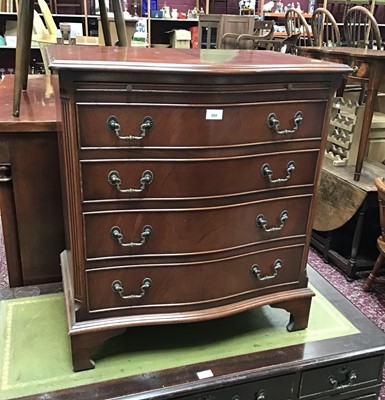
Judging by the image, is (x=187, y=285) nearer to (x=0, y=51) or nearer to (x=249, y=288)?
(x=249, y=288)

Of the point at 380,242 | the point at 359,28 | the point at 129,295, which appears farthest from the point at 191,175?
the point at 359,28

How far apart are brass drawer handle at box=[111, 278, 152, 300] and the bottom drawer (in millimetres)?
314

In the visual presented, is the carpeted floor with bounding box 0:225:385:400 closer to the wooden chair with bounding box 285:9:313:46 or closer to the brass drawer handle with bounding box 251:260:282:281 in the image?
the brass drawer handle with bounding box 251:260:282:281

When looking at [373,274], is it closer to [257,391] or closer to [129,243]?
[257,391]

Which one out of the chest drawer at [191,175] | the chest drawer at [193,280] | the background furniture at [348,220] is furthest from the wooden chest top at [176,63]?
the background furniture at [348,220]

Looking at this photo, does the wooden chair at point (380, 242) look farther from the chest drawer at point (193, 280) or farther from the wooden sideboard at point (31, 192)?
the wooden sideboard at point (31, 192)

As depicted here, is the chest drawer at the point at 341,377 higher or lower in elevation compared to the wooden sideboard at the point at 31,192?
lower

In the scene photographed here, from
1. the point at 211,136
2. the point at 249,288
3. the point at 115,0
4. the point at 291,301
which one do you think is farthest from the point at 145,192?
the point at 115,0

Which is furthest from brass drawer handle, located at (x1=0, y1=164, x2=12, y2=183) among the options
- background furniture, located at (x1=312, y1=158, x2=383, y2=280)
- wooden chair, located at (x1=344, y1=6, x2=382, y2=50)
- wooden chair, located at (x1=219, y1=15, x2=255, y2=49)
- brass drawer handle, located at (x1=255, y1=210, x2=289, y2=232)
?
wooden chair, located at (x1=219, y1=15, x2=255, y2=49)

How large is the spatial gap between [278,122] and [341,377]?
33.0 inches

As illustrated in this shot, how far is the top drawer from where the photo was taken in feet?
3.56

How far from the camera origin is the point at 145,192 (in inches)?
46.3

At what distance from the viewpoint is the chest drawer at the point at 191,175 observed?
1.13 meters

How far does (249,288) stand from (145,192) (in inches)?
17.9
